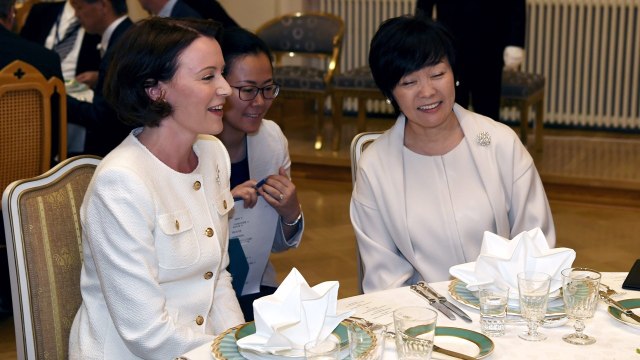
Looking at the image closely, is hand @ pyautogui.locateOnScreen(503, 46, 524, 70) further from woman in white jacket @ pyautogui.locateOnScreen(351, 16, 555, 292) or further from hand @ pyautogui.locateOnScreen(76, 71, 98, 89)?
woman in white jacket @ pyautogui.locateOnScreen(351, 16, 555, 292)

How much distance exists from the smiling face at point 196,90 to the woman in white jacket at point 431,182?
63 centimetres

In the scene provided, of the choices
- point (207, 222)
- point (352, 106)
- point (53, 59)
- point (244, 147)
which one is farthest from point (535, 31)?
point (207, 222)

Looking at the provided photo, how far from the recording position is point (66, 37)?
20.1 ft

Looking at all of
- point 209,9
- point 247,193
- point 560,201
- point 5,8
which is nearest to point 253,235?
point 247,193

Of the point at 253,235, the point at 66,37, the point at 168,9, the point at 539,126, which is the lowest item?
the point at 539,126

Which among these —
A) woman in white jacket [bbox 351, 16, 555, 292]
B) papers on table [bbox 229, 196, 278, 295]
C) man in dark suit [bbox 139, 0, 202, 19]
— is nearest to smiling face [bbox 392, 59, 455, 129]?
woman in white jacket [bbox 351, 16, 555, 292]

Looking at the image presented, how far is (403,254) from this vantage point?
111 inches

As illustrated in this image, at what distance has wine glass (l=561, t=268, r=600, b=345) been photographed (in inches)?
76.7

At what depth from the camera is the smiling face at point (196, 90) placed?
2.36 meters

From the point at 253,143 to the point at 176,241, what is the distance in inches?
36.7

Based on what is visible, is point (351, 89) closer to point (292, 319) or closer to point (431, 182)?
point (431, 182)

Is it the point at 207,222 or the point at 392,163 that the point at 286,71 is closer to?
the point at 392,163

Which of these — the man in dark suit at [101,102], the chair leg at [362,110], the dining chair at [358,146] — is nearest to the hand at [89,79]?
the man in dark suit at [101,102]

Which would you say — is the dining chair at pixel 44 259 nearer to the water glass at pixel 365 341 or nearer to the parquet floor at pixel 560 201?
the water glass at pixel 365 341
